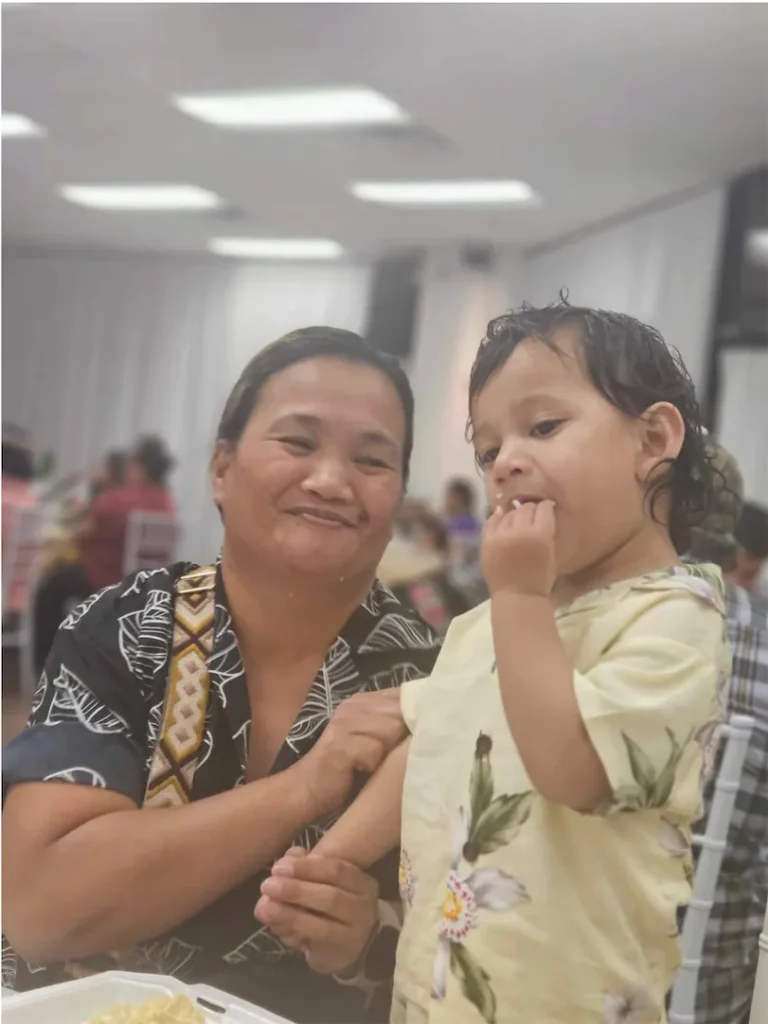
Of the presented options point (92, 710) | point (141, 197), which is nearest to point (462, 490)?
point (92, 710)

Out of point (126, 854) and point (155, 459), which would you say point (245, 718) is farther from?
point (155, 459)

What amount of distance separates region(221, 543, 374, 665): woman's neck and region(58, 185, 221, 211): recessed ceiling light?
0.34m

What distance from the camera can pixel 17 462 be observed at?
0.98m

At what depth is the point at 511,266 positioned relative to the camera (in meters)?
0.79

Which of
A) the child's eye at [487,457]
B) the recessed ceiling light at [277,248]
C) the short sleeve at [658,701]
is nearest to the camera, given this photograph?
the short sleeve at [658,701]

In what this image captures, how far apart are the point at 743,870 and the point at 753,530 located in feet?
0.82

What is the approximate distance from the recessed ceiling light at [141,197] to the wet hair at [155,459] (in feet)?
0.72

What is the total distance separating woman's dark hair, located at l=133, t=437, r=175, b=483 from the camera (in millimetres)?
894

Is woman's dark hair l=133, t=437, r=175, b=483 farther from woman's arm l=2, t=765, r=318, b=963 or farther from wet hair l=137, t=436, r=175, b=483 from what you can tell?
woman's arm l=2, t=765, r=318, b=963

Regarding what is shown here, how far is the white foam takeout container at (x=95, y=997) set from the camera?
776mm

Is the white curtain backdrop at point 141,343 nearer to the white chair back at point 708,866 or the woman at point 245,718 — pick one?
the woman at point 245,718

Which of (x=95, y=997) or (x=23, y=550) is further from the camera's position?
(x=23, y=550)

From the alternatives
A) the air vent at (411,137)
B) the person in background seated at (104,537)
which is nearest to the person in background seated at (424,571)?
the person in background seated at (104,537)

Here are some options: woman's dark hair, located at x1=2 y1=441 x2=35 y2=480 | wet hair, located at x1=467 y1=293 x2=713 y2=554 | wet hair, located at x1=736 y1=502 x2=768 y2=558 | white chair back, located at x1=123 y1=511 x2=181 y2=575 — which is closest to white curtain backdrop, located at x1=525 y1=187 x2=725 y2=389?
wet hair, located at x1=467 y1=293 x2=713 y2=554
